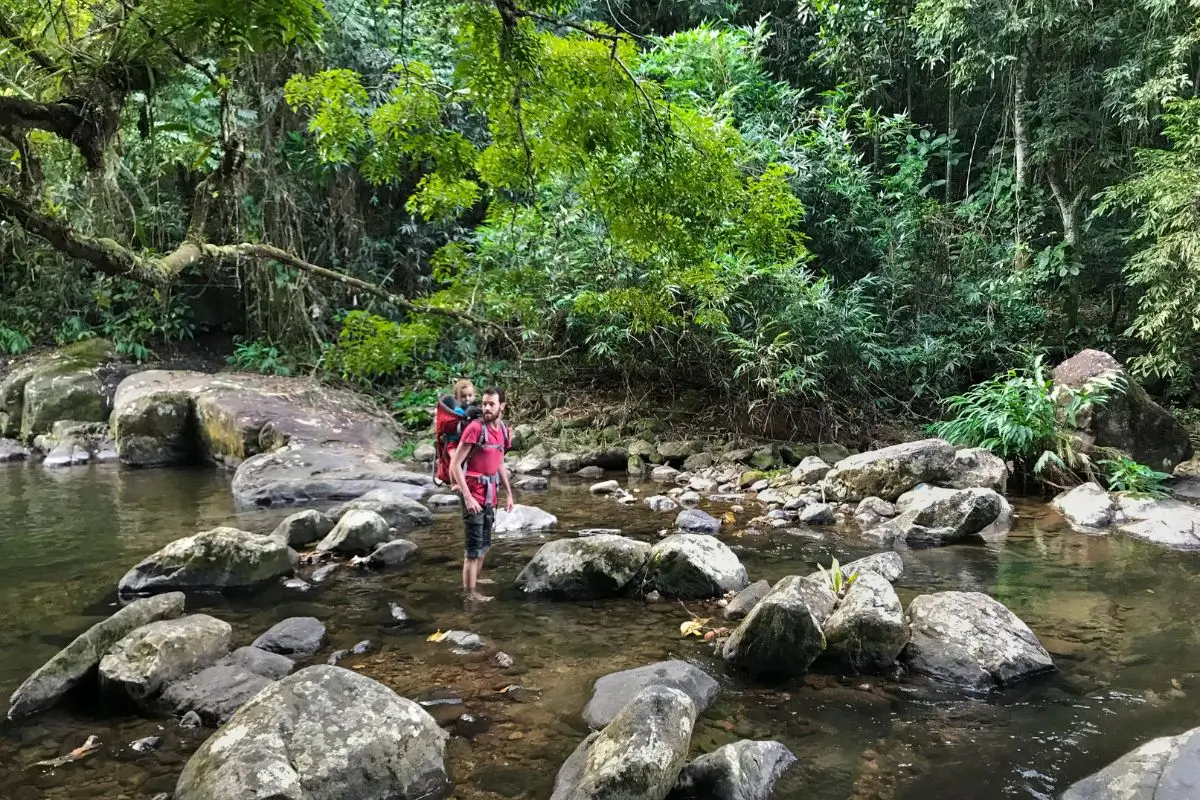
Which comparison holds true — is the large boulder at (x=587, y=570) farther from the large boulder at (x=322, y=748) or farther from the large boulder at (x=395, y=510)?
the large boulder at (x=395, y=510)

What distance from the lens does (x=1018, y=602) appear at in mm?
5582

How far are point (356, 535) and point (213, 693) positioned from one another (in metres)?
3.04

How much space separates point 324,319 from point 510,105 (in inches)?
513

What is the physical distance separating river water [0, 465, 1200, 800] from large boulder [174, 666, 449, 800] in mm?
258

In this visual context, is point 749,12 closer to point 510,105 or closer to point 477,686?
point 510,105

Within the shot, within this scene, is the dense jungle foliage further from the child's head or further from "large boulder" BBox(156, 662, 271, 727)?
"large boulder" BBox(156, 662, 271, 727)

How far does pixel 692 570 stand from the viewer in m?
5.77

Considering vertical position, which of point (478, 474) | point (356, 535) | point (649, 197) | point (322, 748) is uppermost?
point (649, 197)

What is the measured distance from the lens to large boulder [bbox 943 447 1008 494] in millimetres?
8844

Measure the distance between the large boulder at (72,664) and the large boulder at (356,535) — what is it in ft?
7.50

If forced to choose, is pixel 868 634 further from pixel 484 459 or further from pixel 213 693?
pixel 213 693

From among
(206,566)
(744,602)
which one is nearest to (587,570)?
(744,602)

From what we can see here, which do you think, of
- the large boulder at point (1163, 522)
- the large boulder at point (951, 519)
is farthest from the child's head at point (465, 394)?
the large boulder at point (1163, 522)

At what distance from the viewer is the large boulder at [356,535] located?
7000 millimetres
